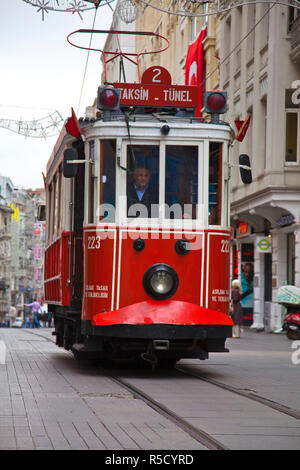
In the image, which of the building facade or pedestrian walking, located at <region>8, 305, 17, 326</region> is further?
pedestrian walking, located at <region>8, 305, 17, 326</region>

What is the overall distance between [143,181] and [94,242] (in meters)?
1.10

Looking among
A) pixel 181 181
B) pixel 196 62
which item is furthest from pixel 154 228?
pixel 196 62

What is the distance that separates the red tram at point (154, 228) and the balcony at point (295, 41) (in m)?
15.7

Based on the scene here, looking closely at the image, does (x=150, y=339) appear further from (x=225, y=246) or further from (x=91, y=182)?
(x=91, y=182)

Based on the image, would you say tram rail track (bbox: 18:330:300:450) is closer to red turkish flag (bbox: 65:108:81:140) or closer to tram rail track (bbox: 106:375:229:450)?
tram rail track (bbox: 106:375:229:450)

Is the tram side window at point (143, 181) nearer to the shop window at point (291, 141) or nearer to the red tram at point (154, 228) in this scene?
the red tram at point (154, 228)

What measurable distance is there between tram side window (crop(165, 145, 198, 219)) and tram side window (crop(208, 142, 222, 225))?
0.72 feet

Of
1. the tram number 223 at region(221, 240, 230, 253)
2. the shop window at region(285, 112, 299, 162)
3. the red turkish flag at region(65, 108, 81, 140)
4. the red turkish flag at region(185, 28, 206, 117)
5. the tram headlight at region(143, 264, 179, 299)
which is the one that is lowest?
the tram headlight at region(143, 264, 179, 299)

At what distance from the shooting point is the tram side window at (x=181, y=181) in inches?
544

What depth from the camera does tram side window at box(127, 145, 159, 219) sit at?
45.3 ft

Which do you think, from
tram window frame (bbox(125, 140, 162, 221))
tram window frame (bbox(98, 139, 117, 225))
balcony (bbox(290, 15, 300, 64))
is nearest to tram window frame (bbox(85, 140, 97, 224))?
tram window frame (bbox(98, 139, 117, 225))

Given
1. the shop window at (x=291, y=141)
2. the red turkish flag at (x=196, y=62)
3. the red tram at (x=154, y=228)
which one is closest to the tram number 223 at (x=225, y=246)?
the red tram at (x=154, y=228)

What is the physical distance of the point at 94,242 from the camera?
1383 centimetres
